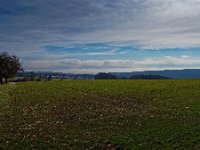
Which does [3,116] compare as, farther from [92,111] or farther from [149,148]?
[149,148]

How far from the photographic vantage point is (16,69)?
364 ft

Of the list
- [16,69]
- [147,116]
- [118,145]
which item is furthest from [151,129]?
[16,69]

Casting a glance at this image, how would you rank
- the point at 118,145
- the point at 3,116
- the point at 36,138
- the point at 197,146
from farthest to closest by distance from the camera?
the point at 3,116 → the point at 36,138 → the point at 118,145 → the point at 197,146

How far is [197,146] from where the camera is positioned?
17547 mm

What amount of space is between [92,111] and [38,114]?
14.9 feet

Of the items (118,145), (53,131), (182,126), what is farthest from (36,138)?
(182,126)

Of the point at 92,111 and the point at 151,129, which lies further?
the point at 92,111

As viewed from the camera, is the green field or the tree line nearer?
the green field

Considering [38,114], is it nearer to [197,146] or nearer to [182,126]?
[182,126]

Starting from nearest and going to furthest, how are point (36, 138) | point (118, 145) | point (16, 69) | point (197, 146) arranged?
point (197, 146) → point (118, 145) → point (36, 138) → point (16, 69)

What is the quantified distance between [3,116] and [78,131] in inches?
398

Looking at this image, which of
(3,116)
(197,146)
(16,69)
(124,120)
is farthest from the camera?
(16,69)

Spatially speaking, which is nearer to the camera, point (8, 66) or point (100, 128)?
point (100, 128)

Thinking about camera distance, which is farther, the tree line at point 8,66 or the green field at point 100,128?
the tree line at point 8,66
